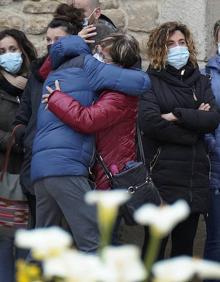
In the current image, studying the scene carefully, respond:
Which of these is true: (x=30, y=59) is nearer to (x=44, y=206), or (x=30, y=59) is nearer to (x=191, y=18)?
(x=44, y=206)

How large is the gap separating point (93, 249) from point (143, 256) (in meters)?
0.56

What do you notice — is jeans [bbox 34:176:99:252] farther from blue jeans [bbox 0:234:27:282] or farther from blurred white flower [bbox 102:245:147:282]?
blurred white flower [bbox 102:245:147:282]

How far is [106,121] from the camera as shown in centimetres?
343

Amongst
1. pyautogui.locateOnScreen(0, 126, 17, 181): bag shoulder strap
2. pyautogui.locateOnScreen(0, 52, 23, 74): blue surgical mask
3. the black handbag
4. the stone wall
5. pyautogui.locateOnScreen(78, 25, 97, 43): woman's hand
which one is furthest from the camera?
the stone wall

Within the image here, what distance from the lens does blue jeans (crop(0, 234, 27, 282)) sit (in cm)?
401

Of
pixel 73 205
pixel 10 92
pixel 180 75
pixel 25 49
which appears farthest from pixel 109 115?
pixel 25 49

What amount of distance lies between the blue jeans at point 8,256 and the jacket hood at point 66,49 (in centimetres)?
105

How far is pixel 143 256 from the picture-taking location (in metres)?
3.96

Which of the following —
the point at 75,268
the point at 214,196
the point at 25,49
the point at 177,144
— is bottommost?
the point at 214,196

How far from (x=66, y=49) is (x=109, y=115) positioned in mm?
397

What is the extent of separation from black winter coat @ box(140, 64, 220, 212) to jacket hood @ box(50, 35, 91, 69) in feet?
1.78

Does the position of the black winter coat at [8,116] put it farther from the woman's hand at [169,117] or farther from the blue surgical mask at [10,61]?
the woman's hand at [169,117]

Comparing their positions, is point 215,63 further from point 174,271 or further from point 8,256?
point 174,271

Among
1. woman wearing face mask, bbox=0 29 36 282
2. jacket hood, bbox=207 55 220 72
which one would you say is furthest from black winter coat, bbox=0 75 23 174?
jacket hood, bbox=207 55 220 72
